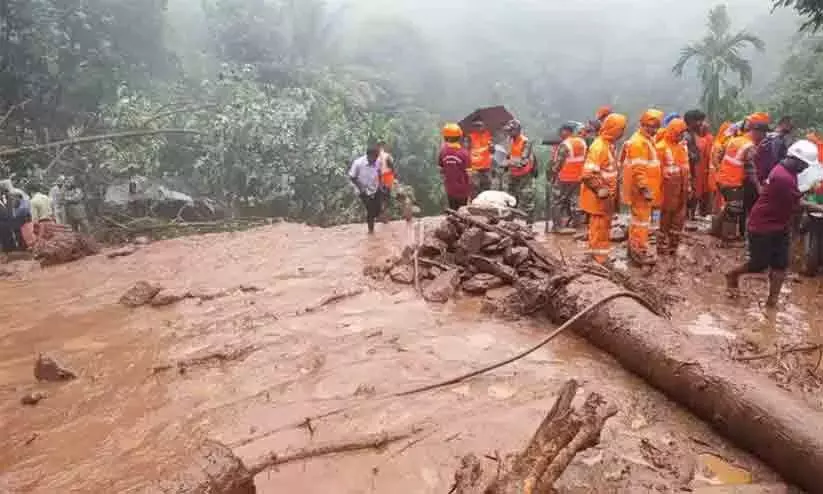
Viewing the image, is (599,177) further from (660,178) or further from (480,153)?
(480,153)

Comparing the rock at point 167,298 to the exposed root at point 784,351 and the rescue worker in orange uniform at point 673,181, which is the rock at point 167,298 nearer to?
the exposed root at point 784,351

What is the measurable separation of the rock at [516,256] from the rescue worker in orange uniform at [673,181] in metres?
1.88

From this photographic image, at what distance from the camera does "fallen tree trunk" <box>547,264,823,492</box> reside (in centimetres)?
287

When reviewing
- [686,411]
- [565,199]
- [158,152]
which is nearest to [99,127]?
[158,152]

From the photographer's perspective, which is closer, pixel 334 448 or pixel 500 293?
pixel 334 448

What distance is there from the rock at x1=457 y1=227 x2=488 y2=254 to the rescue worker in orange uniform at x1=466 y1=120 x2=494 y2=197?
3301 millimetres

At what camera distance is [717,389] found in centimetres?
334

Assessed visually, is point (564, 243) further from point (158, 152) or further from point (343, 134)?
point (158, 152)

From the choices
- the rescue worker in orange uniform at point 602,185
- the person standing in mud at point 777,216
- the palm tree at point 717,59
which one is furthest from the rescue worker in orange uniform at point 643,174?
the palm tree at point 717,59

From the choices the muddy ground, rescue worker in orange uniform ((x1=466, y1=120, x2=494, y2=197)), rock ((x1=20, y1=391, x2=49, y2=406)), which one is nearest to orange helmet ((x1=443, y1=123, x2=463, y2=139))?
rescue worker in orange uniform ((x1=466, y1=120, x2=494, y2=197))

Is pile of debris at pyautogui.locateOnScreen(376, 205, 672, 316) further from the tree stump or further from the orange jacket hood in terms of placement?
the tree stump

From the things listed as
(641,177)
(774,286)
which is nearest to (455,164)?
(641,177)

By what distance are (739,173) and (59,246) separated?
906 centimetres

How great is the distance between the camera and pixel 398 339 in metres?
4.73
